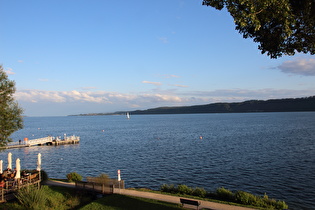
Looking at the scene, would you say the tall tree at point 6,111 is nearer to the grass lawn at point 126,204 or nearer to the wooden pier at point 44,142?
the grass lawn at point 126,204

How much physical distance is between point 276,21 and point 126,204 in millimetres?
14475

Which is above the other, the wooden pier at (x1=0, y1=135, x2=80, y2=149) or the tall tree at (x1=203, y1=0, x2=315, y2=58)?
the tall tree at (x1=203, y1=0, x2=315, y2=58)

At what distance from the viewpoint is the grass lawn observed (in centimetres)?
1648

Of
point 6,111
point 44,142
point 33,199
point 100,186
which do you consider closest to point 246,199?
point 100,186

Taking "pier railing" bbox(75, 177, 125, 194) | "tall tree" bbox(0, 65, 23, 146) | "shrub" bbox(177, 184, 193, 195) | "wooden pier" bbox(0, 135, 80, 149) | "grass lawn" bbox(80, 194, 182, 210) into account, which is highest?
"tall tree" bbox(0, 65, 23, 146)

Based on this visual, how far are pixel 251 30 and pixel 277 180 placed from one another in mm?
23997

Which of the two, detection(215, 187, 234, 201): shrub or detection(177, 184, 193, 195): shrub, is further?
detection(177, 184, 193, 195): shrub

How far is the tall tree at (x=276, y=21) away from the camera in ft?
36.3

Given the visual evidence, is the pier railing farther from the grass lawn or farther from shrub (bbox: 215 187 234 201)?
shrub (bbox: 215 187 234 201)

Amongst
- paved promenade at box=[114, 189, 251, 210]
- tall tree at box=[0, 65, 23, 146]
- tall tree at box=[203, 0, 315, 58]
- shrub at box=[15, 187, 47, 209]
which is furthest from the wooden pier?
tall tree at box=[203, 0, 315, 58]

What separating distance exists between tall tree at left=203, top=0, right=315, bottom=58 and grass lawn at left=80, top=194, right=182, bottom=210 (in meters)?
11.5

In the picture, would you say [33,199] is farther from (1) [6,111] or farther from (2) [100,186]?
(1) [6,111]

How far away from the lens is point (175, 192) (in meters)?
22.8

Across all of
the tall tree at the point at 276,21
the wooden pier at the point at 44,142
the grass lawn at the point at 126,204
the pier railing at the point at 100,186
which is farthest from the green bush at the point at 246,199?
the wooden pier at the point at 44,142
